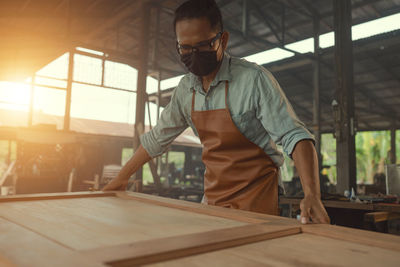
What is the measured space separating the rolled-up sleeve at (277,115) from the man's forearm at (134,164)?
0.61m

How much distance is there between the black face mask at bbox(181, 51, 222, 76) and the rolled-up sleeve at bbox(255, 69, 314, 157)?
0.74ft

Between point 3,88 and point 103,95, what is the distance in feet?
12.2

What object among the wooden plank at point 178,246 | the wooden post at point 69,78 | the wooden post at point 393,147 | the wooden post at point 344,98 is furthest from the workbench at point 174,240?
the wooden post at point 393,147

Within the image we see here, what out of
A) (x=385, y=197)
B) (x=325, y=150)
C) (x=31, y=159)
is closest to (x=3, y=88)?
(x=31, y=159)

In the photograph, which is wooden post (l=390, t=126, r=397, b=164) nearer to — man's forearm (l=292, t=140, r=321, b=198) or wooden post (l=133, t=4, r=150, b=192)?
wooden post (l=133, t=4, r=150, b=192)

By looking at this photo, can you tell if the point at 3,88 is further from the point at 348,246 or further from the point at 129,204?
the point at 348,246

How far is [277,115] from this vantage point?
1.31 metres

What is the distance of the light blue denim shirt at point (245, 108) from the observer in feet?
4.23

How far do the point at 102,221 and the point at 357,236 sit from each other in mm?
639

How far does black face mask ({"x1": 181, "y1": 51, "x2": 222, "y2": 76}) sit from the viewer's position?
1.47 meters

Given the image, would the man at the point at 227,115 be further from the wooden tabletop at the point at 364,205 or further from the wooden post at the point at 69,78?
the wooden post at the point at 69,78

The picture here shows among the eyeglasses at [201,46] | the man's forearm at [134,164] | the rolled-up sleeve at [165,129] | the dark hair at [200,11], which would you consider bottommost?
the man's forearm at [134,164]

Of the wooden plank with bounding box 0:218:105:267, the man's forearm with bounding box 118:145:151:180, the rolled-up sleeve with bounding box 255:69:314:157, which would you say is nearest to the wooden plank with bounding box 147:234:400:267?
the wooden plank with bounding box 0:218:105:267

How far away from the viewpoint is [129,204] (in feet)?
4.30
